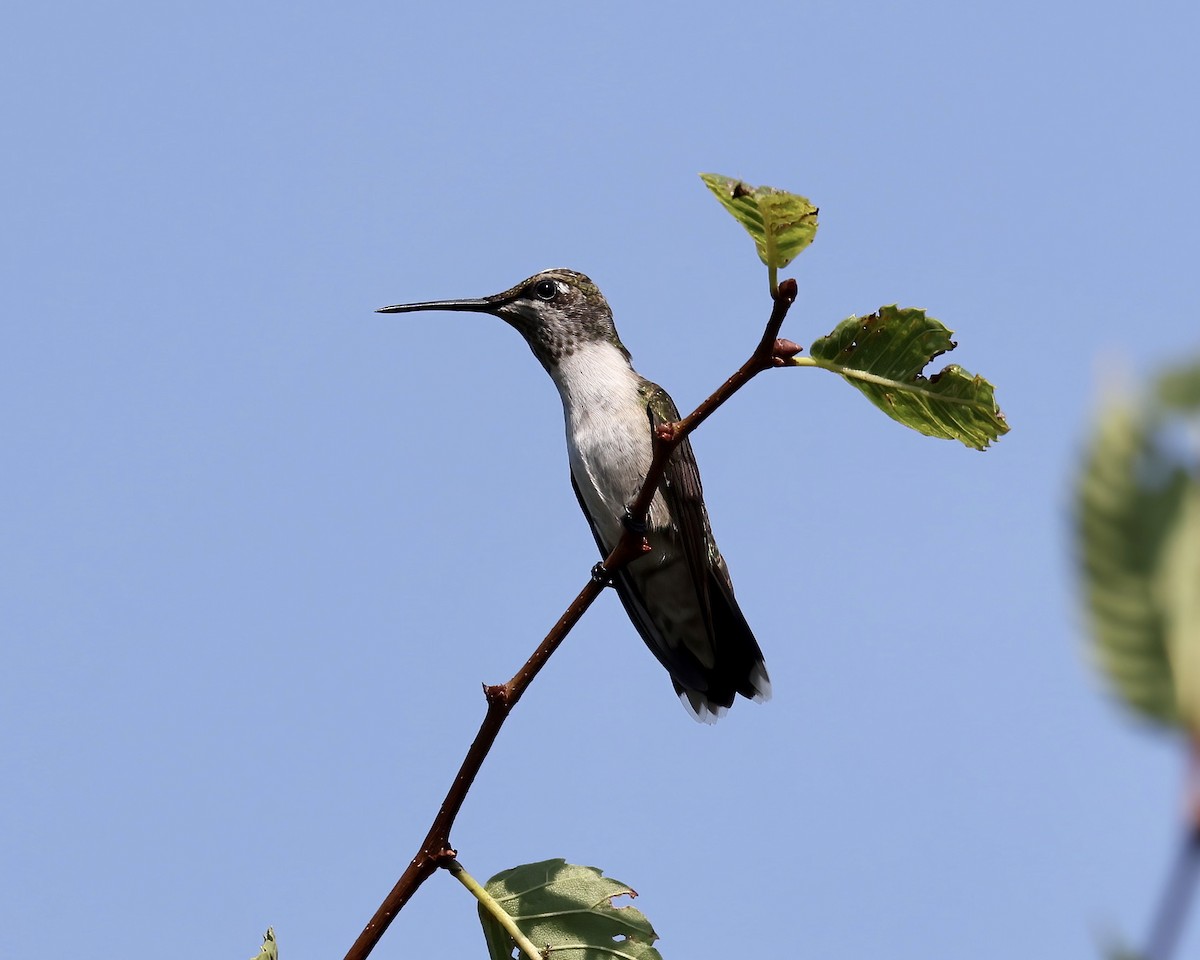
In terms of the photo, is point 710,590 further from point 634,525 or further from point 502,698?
point 502,698

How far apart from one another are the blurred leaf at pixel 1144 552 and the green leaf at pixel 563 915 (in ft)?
9.90

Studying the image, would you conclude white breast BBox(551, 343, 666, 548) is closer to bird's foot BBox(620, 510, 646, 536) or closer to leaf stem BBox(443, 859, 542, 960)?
bird's foot BBox(620, 510, 646, 536)

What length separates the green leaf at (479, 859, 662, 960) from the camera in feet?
12.0

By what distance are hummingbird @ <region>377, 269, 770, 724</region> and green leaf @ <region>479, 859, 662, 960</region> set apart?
12.5ft

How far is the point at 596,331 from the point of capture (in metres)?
8.44

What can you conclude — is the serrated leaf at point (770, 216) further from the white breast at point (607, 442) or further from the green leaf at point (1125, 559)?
the white breast at point (607, 442)

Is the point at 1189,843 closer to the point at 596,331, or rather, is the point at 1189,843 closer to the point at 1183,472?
the point at 1183,472

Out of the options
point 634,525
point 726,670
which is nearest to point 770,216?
point 634,525

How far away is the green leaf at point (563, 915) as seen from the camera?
12.0ft

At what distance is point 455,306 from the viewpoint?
7.97 metres

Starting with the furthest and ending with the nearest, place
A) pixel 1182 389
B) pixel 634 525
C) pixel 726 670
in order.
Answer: pixel 726 670
pixel 634 525
pixel 1182 389

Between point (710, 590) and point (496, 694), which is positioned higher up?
point (710, 590)

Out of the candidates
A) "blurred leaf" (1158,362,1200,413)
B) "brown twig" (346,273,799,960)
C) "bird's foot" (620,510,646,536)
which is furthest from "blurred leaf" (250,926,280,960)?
"blurred leaf" (1158,362,1200,413)

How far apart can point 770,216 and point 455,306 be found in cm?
508
